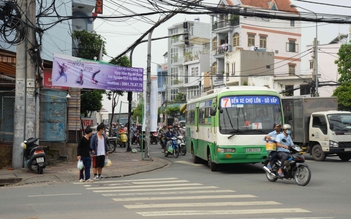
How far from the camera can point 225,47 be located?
2296 inches

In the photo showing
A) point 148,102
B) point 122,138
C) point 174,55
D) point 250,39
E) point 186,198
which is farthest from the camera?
point 174,55

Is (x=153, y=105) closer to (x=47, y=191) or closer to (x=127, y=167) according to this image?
(x=127, y=167)

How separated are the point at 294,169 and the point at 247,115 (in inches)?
142

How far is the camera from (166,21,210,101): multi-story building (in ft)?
218

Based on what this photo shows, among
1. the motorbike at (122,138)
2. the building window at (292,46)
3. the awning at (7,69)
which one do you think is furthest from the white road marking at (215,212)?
the building window at (292,46)

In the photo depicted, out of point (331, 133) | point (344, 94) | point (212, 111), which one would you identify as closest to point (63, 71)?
point (212, 111)

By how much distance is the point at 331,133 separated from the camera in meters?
20.5

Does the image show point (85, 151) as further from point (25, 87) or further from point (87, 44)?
point (87, 44)

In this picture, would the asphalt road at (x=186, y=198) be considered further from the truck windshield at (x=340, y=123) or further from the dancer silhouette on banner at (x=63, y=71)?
the dancer silhouette on banner at (x=63, y=71)

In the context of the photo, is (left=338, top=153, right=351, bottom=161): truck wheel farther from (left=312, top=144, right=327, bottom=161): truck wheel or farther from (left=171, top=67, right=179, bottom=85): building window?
(left=171, top=67, right=179, bottom=85): building window

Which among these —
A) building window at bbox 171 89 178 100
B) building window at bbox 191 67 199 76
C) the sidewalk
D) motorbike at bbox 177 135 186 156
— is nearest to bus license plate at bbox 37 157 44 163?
the sidewalk

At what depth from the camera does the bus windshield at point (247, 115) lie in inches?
640

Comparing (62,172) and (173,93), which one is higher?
(173,93)

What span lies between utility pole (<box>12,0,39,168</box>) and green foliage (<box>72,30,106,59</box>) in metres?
13.9
